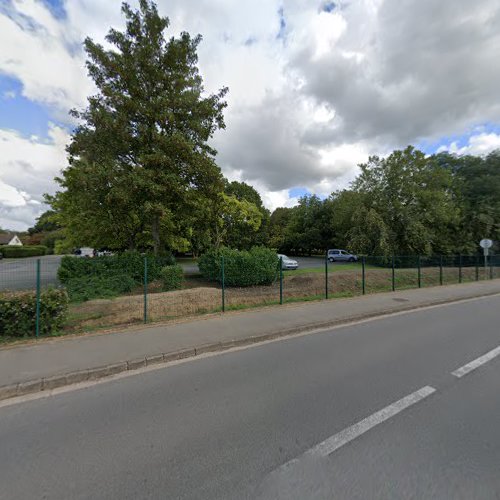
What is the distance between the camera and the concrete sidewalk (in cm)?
393

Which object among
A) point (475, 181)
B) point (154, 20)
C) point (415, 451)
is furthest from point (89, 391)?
point (475, 181)

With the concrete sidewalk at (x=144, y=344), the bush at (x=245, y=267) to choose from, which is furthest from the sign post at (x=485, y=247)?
the bush at (x=245, y=267)

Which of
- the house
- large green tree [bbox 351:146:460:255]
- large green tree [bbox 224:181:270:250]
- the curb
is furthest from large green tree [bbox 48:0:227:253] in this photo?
the house

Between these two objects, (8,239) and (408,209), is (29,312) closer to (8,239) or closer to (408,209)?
(408,209)

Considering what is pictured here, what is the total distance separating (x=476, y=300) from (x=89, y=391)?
13.5 meters

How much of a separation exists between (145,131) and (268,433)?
12.5 metres

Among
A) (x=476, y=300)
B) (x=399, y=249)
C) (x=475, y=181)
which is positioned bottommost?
(x=476, y=300)

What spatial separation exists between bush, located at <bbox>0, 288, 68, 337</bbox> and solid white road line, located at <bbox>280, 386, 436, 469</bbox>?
573 centimetres

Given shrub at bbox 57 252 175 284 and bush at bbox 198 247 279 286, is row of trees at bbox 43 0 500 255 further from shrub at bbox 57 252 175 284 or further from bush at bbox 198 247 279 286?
bush at bbox 198 247 279 286

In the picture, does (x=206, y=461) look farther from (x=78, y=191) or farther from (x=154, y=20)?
(x=154, y=20)

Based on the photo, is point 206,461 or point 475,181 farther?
point 475,181

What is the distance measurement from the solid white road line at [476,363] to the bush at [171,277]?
10.3 m

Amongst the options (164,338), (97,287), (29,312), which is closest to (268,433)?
(164,338)

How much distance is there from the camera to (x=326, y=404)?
3.23m
